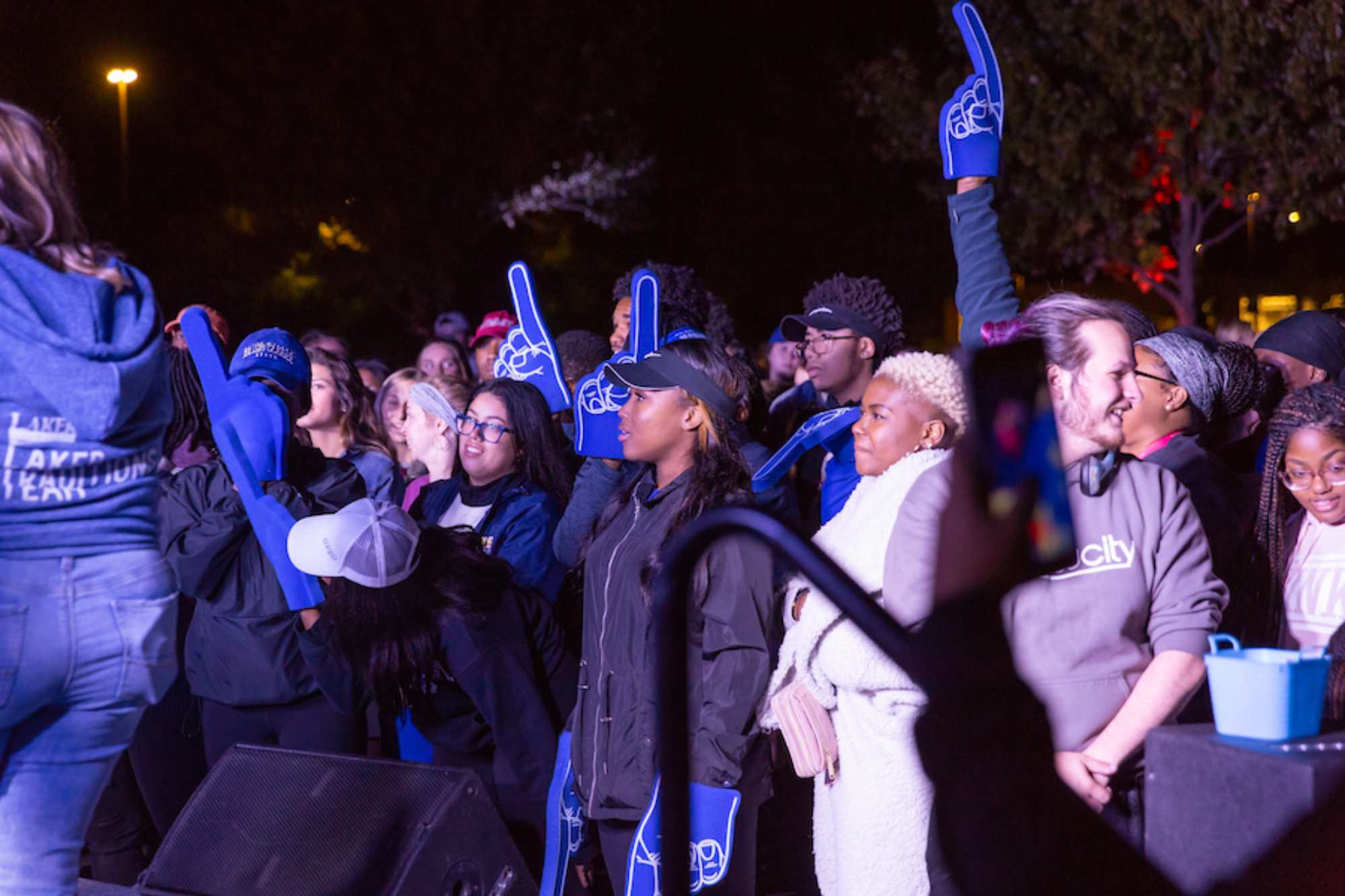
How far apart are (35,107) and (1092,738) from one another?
16.6 meters

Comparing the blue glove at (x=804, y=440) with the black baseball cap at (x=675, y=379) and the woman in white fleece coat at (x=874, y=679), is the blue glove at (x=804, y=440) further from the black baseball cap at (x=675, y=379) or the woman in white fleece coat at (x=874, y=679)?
the woman in white fleece coat at (x=874, y=679)

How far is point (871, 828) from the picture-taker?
11.1ft

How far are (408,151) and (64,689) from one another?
18474 mm

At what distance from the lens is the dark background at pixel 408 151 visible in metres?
19.1

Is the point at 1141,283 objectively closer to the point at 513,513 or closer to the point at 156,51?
the point at 156,51

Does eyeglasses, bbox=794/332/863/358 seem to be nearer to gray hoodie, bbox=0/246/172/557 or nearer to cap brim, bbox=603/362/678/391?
cap brim, bbox=603/362/678/391

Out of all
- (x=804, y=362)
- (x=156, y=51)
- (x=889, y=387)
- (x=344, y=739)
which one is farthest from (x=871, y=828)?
(x=156, y=51)

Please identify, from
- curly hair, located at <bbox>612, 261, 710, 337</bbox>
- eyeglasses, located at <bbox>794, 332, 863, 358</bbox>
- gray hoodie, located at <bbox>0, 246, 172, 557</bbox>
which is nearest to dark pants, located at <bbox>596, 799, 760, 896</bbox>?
gray hoodie, located at <bbox>0, 246, 172, 557</bbox>

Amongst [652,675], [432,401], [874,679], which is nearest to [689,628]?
[652,675]

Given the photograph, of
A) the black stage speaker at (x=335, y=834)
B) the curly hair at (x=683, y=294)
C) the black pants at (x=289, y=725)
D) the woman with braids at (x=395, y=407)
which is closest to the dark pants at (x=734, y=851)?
the black stage speaker at (x=335, y=834)

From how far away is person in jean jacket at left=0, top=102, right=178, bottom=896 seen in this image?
2330 mm

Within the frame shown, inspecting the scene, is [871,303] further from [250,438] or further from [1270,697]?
[1270,697]

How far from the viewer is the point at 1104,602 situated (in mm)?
2979

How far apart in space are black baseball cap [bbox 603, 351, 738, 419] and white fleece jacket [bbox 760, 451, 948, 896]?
0.58m
